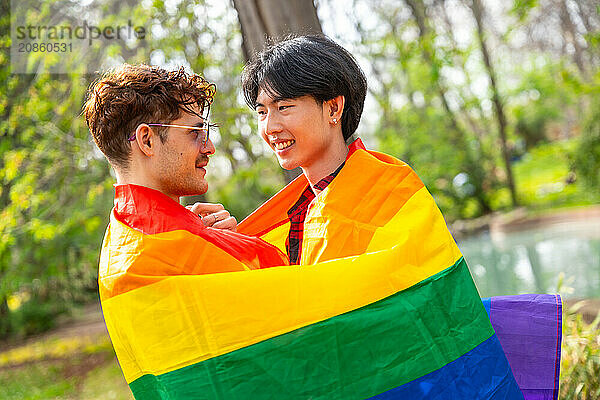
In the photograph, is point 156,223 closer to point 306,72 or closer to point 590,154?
point 306,72

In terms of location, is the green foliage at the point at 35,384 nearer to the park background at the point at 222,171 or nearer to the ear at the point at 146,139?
the park background at the point at 222,171

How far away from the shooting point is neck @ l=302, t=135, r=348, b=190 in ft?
7.55

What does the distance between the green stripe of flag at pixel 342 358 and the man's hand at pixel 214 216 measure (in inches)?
26.7

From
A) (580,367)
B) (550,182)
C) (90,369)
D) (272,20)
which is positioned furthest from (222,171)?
(550,182)

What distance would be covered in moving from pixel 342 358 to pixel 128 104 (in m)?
1.03

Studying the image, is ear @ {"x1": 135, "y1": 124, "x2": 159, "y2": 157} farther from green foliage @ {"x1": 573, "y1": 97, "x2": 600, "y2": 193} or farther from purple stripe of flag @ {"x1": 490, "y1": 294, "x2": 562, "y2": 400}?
green foliage @ {"x1": 573, "y1": 97, "x2": 600, "y2": 193}

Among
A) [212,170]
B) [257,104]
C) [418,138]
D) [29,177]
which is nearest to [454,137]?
[418,138]

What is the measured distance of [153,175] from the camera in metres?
2.02

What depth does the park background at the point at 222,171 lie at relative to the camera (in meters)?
6.55

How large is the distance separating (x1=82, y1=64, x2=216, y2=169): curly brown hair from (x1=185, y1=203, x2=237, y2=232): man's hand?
437mm

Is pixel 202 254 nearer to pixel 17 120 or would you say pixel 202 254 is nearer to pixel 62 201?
pixel 17 120

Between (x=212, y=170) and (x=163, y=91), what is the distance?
7.59 metres

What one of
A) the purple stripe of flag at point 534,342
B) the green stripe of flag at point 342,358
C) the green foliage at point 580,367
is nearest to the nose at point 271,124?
the green stripe of flag at point 342,358

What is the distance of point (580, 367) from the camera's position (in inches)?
133
